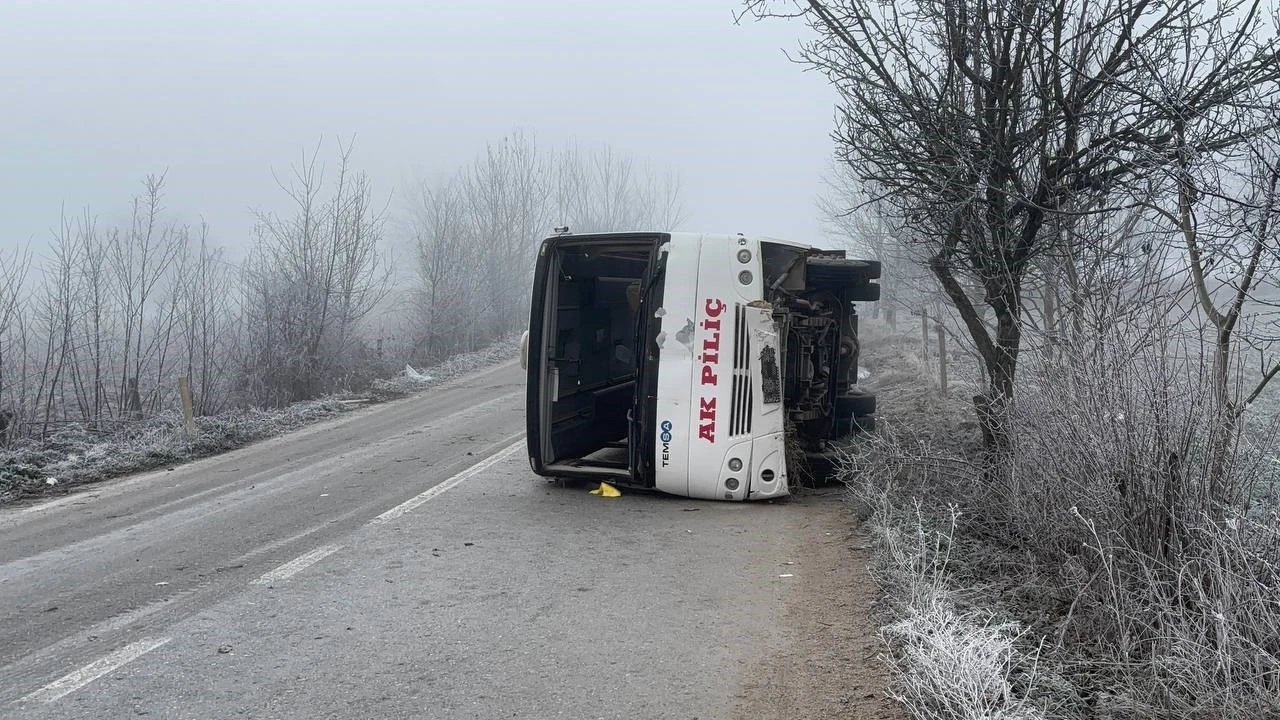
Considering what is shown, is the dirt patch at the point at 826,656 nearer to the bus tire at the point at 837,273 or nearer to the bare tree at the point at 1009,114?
the bare tree at the point at 1009,114

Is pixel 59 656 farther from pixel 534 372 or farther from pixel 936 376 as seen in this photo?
pixel 936 376

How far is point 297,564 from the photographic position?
5910 millimetres

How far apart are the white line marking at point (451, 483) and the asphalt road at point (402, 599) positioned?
40 millimetres

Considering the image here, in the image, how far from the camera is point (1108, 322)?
15.0 ft

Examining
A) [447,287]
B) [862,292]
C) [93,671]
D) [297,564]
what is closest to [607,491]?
[297,564]

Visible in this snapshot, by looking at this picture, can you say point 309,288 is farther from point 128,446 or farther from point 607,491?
point 607,491

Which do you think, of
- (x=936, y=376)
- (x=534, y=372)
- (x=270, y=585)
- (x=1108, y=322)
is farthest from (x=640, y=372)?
(x=936, y=376)

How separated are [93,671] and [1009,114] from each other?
23.3 ft

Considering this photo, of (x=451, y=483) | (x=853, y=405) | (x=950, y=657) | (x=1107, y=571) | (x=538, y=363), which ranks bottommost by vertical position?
(x=451, y=483)

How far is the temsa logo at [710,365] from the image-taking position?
7586 mm

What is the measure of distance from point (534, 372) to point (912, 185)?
147 inches

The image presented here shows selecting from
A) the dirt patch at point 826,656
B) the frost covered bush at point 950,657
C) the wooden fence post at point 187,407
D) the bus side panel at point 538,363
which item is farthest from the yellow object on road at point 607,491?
the wooden fence post at point 187,407

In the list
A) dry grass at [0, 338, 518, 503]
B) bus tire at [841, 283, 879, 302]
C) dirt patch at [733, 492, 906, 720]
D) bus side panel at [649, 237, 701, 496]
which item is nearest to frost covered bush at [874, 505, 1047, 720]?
dirt patch at [733, 492, 906, 720]

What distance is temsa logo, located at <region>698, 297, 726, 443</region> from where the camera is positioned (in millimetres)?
7586
